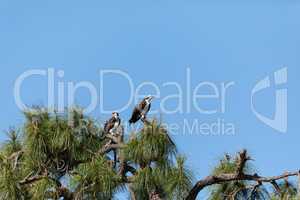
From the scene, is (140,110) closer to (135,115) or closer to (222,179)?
(135,115)

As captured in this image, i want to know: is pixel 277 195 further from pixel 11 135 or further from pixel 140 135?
pixel 11 135

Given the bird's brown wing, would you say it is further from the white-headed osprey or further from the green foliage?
the green foliage

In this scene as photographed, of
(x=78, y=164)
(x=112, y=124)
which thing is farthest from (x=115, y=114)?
(x=78, y=164)

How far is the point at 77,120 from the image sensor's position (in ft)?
24.1

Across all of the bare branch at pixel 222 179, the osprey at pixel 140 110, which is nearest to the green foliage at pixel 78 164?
the bare branch at pixel 222 179

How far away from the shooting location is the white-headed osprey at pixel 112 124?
7.67 m

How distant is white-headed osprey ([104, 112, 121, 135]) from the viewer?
25.2 ft

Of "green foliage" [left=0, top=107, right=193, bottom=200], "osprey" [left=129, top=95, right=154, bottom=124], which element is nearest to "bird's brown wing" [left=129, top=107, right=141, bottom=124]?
"osprey" [left=129, top=95, right=154, bottom=124]

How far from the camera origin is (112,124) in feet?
25.9

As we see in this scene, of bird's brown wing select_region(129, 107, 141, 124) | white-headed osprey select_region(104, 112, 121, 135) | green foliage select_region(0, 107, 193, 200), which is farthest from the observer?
bird's brown wing select_region(129, 107, 141, 124)

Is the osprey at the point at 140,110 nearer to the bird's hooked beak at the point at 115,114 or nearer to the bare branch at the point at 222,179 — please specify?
the bird's hooked beak at the point at 115,114

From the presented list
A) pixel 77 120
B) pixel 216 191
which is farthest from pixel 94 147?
pixel 216 191

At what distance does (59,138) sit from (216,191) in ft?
3.43

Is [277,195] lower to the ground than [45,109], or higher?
lower
